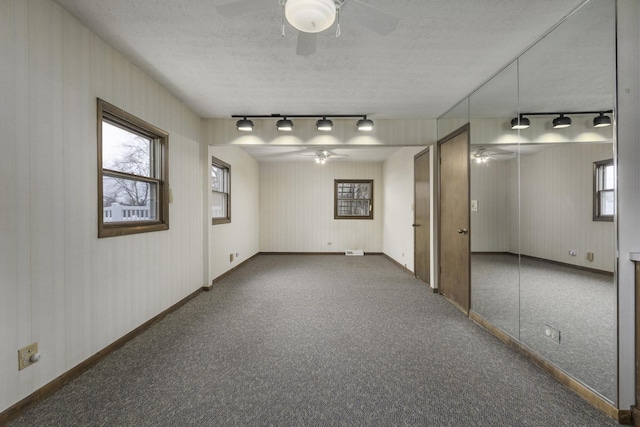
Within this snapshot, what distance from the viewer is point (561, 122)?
6.00 ft

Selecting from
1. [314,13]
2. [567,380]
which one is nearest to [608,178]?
[567,380]

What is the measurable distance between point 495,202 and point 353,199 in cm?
462

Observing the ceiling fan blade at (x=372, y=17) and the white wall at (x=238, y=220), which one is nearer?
the ceiling fan blade at (x=372, y=17)

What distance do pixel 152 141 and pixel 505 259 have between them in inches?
152

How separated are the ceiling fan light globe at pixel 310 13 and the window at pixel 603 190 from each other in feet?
5.96

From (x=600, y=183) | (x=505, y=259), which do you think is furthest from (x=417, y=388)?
(x=600, y=183)

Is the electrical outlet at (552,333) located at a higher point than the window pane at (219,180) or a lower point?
lower

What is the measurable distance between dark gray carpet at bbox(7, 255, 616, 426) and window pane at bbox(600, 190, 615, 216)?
1.18 m

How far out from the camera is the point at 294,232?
7062 millimetres

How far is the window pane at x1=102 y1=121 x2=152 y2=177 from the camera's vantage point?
228 cm

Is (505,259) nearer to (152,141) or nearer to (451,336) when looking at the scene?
(451,336)

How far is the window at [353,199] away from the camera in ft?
23.1

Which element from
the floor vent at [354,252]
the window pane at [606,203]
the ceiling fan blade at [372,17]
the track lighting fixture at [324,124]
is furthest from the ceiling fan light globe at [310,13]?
the floor vent at [354,252]

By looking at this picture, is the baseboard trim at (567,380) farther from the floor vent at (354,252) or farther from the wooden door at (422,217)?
the floor vent at (354,252)
